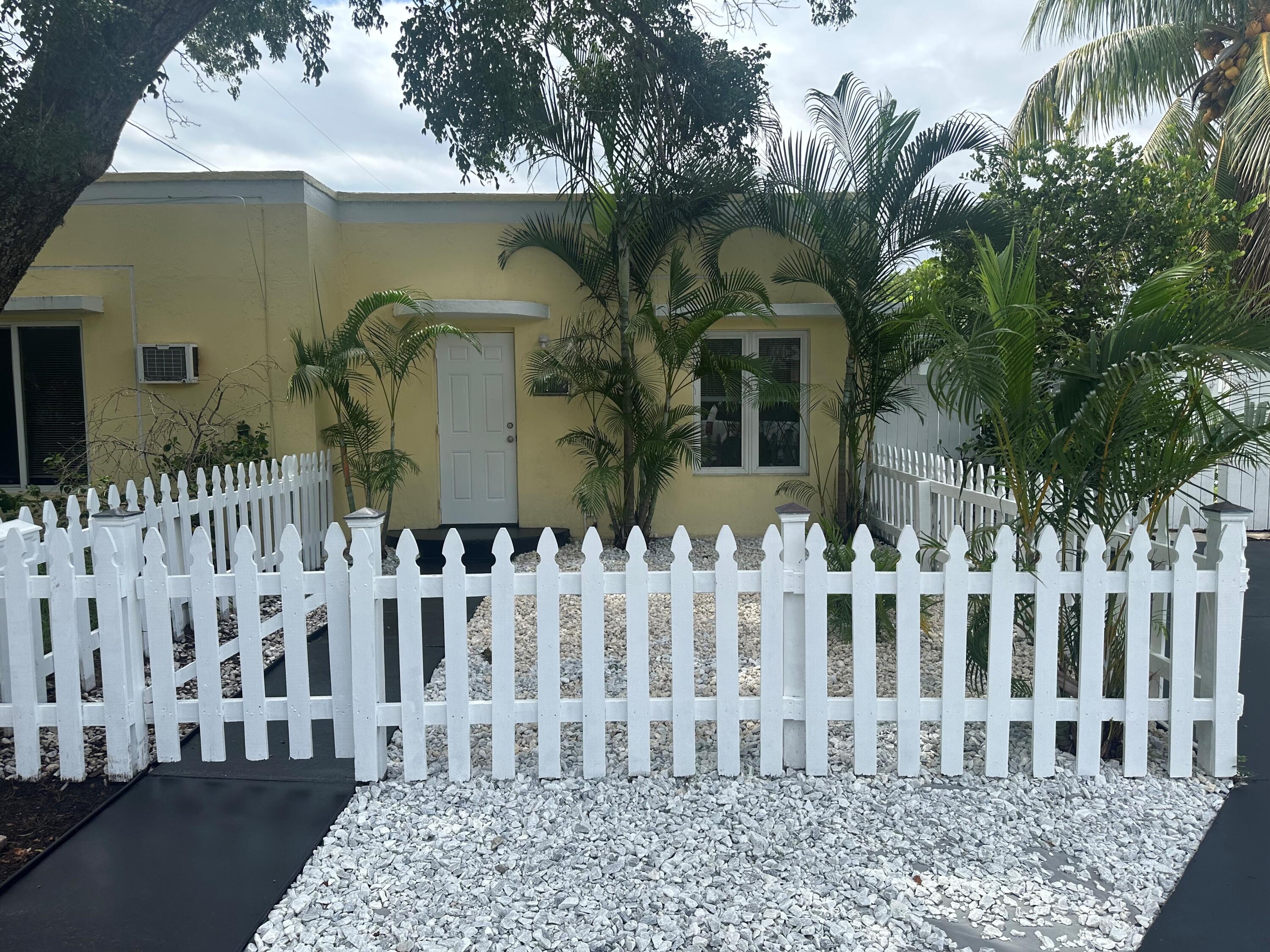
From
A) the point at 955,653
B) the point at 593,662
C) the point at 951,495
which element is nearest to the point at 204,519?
the point at 593,662

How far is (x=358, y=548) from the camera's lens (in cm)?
316

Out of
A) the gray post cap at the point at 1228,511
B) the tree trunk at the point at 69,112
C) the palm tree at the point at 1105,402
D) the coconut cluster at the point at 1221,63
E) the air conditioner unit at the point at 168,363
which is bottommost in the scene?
the gray post cap at the point at 1228,511

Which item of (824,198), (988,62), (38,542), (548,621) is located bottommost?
(548,621)

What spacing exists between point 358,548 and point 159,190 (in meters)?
6.22

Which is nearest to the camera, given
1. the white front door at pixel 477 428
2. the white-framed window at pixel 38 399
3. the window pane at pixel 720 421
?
the white-framed window at pixel 38 399

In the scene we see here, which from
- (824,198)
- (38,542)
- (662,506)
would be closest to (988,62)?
(824,198)

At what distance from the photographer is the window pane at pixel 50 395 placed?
792cm

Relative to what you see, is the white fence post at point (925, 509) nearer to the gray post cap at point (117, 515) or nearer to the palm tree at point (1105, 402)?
the palm tree at point (1105, 402)

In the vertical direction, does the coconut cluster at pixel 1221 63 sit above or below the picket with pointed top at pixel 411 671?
above

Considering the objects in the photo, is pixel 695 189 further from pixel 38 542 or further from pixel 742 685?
pixel 38 542

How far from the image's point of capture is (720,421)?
346 inches

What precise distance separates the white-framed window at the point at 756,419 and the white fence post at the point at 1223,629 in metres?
5.58

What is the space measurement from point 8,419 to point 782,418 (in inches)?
289

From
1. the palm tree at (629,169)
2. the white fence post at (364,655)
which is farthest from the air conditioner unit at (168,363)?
the white fence post at (364,655)
